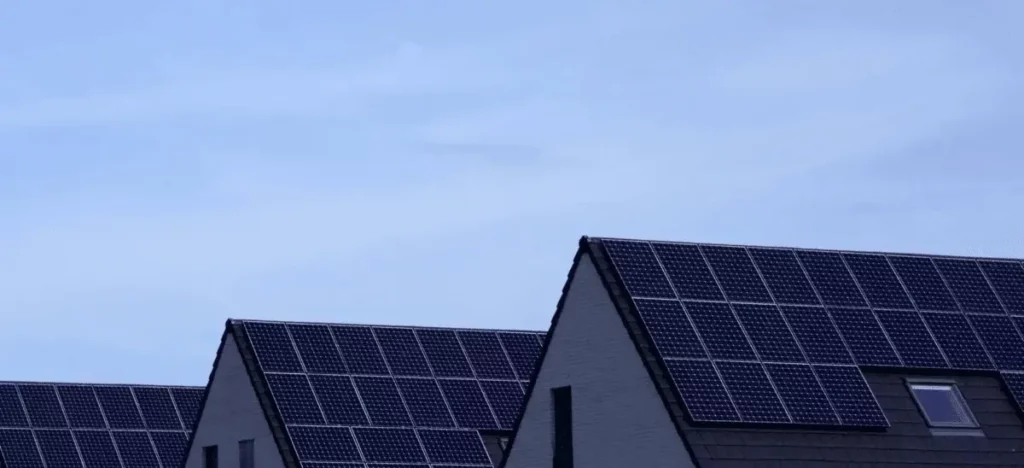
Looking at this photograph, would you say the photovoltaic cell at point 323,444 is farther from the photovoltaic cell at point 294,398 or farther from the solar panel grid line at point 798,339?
the solar panel grid line at point 798,339

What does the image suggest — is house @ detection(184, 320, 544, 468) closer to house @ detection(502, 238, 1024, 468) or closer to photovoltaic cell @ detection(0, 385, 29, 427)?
house @ detection(502, 238, 1024, 468)

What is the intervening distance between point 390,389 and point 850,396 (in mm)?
12625

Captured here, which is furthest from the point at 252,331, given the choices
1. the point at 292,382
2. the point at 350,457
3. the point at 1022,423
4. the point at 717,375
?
the point at 1022,423

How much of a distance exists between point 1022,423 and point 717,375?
5.35 meters

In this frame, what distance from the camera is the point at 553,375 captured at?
29.3 m

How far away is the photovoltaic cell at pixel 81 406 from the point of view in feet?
153

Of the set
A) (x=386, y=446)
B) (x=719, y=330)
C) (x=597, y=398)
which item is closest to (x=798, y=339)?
(x=719, y=330)

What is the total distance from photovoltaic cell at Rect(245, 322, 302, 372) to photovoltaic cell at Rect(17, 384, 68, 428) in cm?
1112

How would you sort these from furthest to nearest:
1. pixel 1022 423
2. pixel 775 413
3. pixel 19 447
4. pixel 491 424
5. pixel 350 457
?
pixel 19 447
pixel 491 424
pixel 350 457
pixel 1022 423
pixel 775 413

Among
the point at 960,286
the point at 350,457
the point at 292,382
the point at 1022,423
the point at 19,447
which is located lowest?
the point at 1022,423

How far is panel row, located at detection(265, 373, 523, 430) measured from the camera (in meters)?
35.8

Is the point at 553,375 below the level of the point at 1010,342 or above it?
above

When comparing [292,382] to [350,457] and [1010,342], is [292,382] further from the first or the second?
[1010,342]

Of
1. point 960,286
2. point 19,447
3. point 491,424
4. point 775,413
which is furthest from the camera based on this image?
point 19,447
